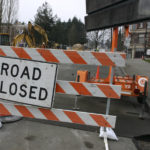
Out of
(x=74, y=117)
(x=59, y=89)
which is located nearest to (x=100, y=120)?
(x=74, y=117)

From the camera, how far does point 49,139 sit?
10.7ft

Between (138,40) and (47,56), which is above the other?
(138,40)

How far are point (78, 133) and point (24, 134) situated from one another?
39.6 inches

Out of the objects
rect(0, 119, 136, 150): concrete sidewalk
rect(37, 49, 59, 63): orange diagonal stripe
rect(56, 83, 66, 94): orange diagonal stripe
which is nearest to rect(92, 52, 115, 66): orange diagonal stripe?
rect(37, 49, 59, 63): orange diagonal stripe

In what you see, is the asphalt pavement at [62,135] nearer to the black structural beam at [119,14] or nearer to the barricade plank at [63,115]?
the barricade plank at [63,115]

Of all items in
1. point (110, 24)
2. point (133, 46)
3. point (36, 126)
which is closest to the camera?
point (36, 126)

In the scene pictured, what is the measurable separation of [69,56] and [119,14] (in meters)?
4.08

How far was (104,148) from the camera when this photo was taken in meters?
3.05

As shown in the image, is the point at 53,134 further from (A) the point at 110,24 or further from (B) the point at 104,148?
(A) the point at 110,24

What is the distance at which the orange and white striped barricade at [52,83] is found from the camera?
113 inches

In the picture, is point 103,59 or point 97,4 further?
point 97,4

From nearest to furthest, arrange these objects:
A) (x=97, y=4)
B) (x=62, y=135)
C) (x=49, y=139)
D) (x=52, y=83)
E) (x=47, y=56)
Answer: (x=52, y=83) < (x=47, y=56) < (x=49, y=139) < (x=62, y=135) < (x=97, y=4)

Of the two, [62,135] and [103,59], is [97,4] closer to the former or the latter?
[103,59]

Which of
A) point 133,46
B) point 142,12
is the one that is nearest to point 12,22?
point 133,46
